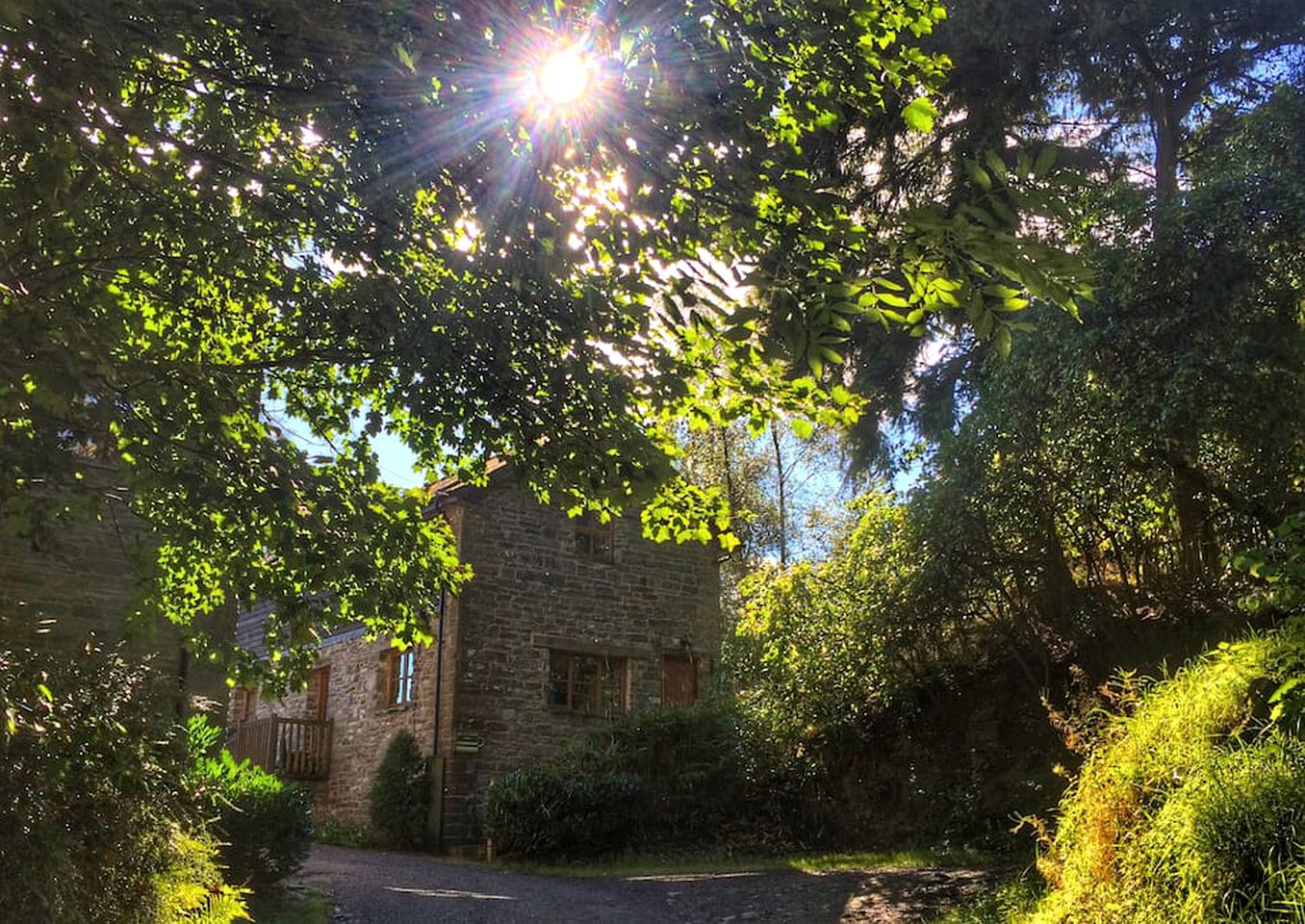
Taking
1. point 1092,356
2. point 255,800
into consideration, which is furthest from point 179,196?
point 1092,356

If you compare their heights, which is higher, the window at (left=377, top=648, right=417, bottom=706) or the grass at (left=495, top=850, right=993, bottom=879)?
the window at (left=377, top=648, right=417, bottom=706)

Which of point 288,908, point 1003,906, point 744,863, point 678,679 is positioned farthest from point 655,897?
point 678,679

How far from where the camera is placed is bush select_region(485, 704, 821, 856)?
12.6 metres

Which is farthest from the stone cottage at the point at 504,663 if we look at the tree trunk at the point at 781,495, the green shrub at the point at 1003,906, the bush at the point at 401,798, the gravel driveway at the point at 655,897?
the tree trunk at the point at 781,495

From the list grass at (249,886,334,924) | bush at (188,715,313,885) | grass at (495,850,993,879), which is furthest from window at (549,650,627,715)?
bush at (188,715,313,885)

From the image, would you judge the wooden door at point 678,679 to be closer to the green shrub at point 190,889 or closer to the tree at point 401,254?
the tree at point 401,254

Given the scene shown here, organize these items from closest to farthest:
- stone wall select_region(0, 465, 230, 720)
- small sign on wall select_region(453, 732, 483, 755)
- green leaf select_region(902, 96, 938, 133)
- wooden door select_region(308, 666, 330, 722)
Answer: green leaf select_region(902, 96, 938, 133) → stone wall select_region(0, 465, 230, 720) → small sign on wall select_region(453, 732, 483, 755) → wooden door select_region(308, 666, 330, 722)

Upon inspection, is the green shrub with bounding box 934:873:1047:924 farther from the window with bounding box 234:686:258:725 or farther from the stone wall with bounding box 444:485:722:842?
the window with bounding box 234:686:258:725

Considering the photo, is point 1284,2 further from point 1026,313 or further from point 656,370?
point 656,370

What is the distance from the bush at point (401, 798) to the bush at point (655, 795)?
2228mm

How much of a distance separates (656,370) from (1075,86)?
876cm

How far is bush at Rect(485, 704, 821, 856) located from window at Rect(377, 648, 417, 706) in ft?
11.8

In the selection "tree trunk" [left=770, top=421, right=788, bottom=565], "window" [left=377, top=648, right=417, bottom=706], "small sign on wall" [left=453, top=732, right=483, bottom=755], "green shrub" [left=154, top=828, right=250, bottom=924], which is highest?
"tree trunk" [left=770, top=421, right=788, bottom=565]

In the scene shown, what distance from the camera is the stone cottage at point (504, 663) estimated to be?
15.2 meters
